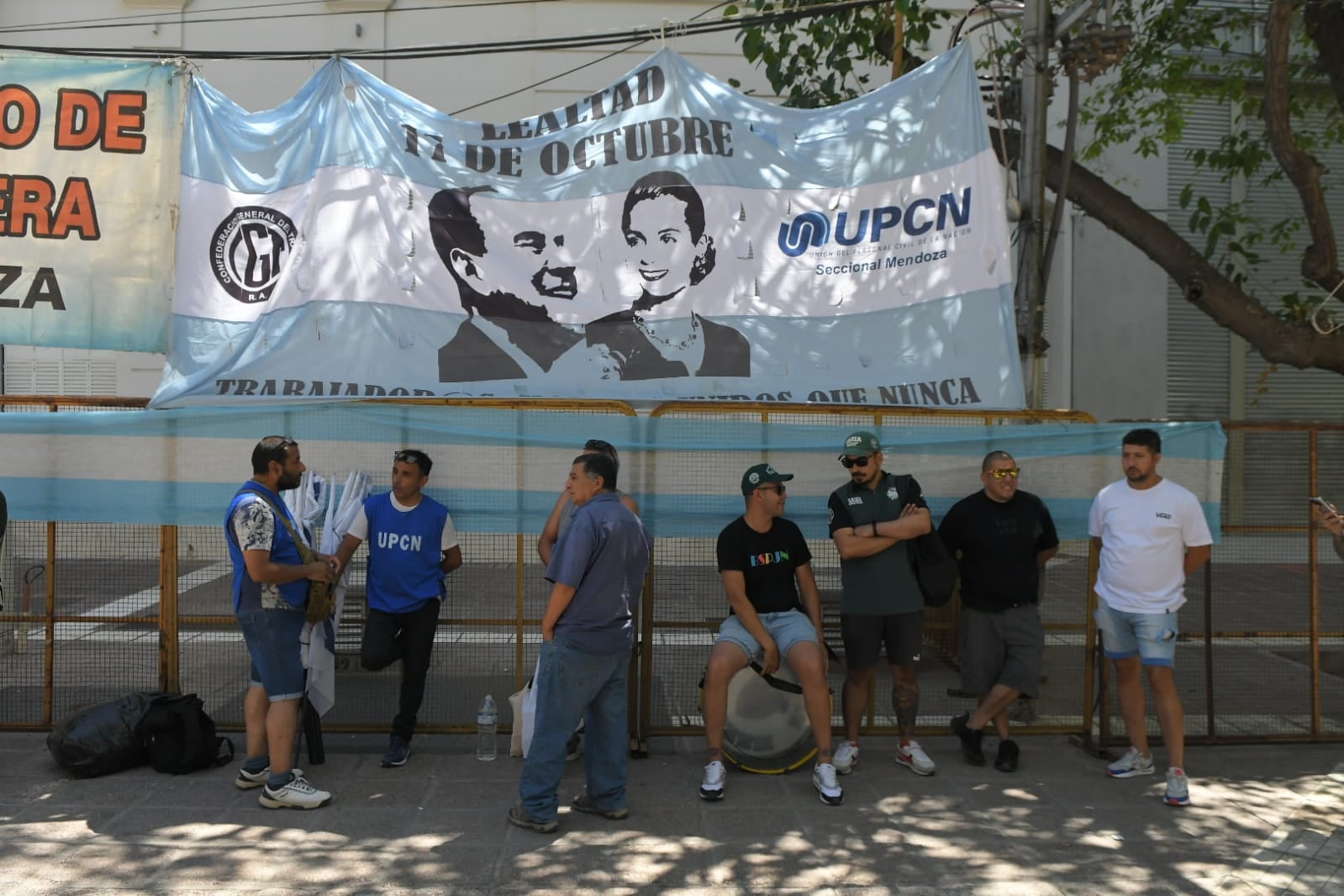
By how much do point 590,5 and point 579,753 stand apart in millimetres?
11525

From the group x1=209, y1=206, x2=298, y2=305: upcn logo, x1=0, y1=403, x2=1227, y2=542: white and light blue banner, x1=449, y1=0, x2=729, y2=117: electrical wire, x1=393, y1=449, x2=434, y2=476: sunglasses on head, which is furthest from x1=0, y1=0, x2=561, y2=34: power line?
x1=393, y1=449, x2=434, y2=476: sunglasses on head

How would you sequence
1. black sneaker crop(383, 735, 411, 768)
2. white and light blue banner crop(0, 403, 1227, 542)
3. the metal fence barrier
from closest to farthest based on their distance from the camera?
black sneaker crop(383, 735, 411, 768) → white and light blue banner crop(0, 403, 1227, 542) → the metal fence barrier

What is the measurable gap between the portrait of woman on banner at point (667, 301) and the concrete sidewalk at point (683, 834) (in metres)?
2.28

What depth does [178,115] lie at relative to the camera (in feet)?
20.7

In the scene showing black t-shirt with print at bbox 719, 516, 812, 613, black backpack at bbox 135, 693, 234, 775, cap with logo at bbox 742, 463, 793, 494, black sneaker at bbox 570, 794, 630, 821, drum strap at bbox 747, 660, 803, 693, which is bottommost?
black sneaker at bbox 570, 794, 630, 821

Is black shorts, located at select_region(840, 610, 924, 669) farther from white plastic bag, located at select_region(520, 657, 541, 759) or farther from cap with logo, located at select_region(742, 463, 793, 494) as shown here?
white plastic bag, located at select_region(520, 657, 541, 759)

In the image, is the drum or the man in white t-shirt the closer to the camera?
the man in white t-shirt

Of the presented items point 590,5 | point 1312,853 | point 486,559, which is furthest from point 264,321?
point 590,5

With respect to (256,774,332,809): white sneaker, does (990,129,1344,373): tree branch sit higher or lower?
higher

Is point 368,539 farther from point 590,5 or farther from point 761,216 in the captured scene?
point 590,5

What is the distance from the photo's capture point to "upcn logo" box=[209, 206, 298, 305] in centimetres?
621

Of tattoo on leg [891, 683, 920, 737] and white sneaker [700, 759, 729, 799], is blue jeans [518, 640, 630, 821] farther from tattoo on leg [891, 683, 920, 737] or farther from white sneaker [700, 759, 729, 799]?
tattoo on leg [891, 683, 920, 737]

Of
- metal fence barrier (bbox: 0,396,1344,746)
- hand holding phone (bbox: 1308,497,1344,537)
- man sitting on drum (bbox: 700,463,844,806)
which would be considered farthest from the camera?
metal fence barrier (bbox: 0,396,1344,746)

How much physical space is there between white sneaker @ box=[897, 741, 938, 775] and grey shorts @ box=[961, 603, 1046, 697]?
461 mm
